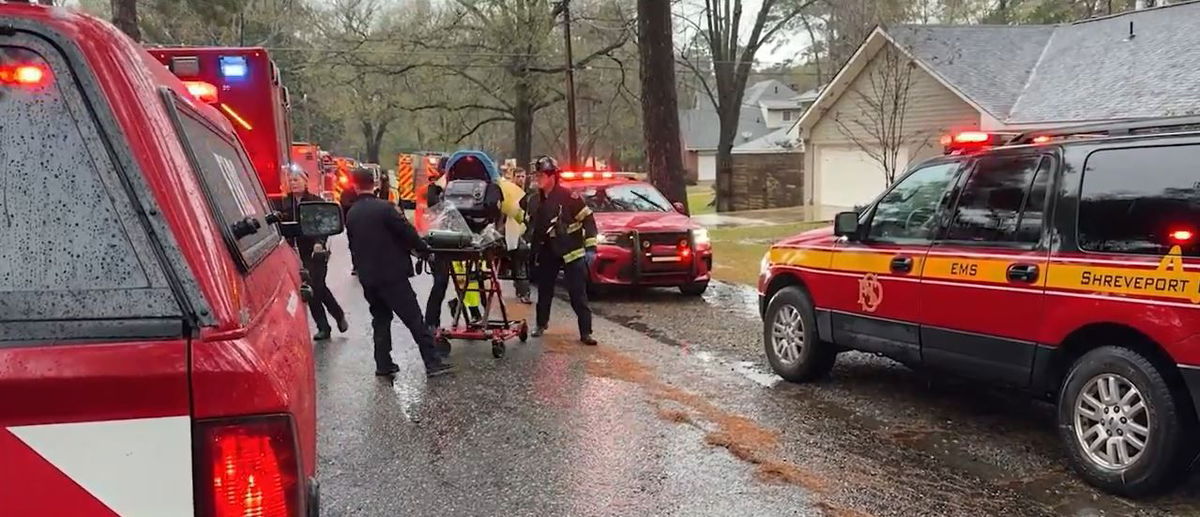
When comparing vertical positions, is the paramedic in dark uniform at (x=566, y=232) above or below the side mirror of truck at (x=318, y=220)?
below

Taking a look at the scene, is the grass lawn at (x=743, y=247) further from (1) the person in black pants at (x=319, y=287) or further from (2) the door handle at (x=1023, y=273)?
(2) the door handle at (x=1023, y=273)

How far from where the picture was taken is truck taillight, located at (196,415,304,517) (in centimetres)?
175

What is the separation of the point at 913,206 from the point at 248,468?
203 inches

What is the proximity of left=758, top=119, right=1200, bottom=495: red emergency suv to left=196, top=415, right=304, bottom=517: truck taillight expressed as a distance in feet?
13.3

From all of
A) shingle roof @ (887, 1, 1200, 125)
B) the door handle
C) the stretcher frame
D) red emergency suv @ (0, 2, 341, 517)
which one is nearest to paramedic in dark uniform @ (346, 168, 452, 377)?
the stretcher frame

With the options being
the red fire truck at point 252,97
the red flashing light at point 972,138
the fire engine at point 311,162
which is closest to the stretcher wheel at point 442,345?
the red fire truck at point 252,97

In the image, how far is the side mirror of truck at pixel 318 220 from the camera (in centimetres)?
434

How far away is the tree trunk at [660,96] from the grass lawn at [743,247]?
1.50 meters

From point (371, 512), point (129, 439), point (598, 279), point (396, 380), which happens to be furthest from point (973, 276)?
point (598, 279)

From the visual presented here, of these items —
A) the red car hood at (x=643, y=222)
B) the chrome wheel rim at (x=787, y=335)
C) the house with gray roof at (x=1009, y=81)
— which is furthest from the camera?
the house with gray roof at (x=1009, y=81)

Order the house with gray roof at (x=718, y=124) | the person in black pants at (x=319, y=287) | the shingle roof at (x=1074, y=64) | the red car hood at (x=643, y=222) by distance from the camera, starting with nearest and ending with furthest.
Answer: the person in black pants at (x=319, y=287) < the red car hood at (x=643, y=222) < the shingle roof at (x=1074, y=64) < the house with gray roof at (x=718, y=124)

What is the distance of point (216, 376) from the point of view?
1.74 metres

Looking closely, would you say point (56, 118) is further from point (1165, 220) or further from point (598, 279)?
point (598, 279)

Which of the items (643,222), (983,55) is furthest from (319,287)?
(983,55)
